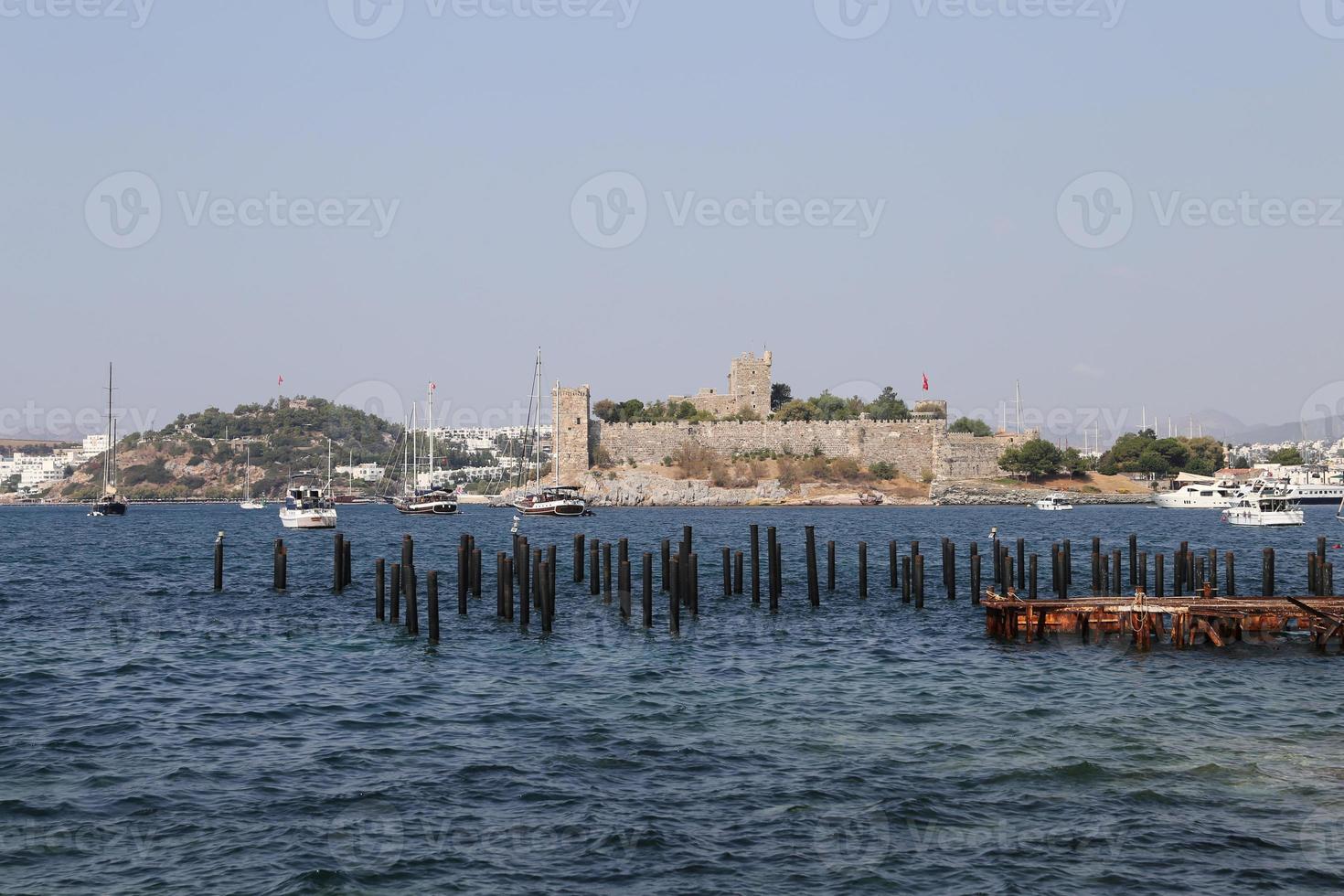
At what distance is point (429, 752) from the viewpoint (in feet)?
55.1

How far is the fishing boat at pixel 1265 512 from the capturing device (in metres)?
75.7

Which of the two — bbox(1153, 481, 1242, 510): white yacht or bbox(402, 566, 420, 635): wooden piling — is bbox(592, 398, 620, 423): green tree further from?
bbox(402, 566, 420, 635): wooden piling

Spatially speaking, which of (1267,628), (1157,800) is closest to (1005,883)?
(1157,800)

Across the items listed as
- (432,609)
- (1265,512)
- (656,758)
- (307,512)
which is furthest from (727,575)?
(1265,512)

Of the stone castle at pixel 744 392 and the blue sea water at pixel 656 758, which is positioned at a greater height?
the stone castle at pixel 744 392

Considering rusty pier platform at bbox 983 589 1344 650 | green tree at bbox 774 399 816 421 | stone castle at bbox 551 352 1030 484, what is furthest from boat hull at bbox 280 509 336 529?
rusty pier platform at bbox 983 589 1344 650

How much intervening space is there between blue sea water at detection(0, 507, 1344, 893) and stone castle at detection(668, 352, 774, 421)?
87765 mm

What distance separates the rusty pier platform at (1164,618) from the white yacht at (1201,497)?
7331cm

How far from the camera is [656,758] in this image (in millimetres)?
16531

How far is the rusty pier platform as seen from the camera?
25.7 metres

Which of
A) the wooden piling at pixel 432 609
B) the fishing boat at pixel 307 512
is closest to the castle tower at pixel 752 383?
the fishing boat at pixel 307 512

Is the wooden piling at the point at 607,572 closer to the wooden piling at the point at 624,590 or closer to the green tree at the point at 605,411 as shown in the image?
the wooden piling at the point at 624,590

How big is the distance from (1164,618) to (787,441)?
8478cm

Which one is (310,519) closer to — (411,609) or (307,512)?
(307,512)
